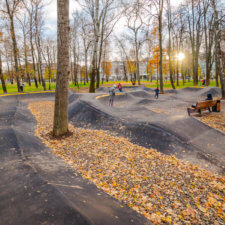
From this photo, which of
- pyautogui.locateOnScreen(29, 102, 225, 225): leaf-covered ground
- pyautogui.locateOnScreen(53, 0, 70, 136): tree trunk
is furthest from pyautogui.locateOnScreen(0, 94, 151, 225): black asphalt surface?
pyautogui.locateOnScreen(53, 0, 70, 136): tree trunk

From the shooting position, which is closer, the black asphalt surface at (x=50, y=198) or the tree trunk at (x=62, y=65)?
the black asphalt surface at (x=50, y=198)

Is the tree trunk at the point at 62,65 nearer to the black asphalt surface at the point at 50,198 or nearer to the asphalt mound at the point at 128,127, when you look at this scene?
the asphalt mound at the point at 128,127

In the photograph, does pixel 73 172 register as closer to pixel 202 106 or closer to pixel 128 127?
pixel 128 127

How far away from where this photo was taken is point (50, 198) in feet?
9.08

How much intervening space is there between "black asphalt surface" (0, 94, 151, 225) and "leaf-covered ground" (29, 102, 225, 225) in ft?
1.34

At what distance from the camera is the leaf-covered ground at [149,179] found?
324 cm

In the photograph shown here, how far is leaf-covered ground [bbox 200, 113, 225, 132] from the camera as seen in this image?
7.65 metres

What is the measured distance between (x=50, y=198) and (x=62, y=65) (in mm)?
4823

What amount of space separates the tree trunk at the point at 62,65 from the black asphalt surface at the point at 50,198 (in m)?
2.36

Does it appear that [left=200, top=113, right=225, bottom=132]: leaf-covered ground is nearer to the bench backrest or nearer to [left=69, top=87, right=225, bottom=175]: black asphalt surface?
the bench backrest

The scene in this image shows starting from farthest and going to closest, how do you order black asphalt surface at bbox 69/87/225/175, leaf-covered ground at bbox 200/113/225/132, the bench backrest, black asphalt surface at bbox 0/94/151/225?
1. the bench backrest
2. leaf-covered ground at bbox 200/113/225/132
3. black asphalt surface at bbox 69/87/225/175
4. black asphalt surface at bbox 0/94/151/225

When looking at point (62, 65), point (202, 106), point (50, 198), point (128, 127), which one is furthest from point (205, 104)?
point (50, 198)

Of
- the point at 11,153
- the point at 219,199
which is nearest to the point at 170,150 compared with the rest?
the point at 219,199

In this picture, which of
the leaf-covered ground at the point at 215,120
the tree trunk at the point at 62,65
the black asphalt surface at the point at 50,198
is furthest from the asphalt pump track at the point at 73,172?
the tree trunk at the point at 62,65
